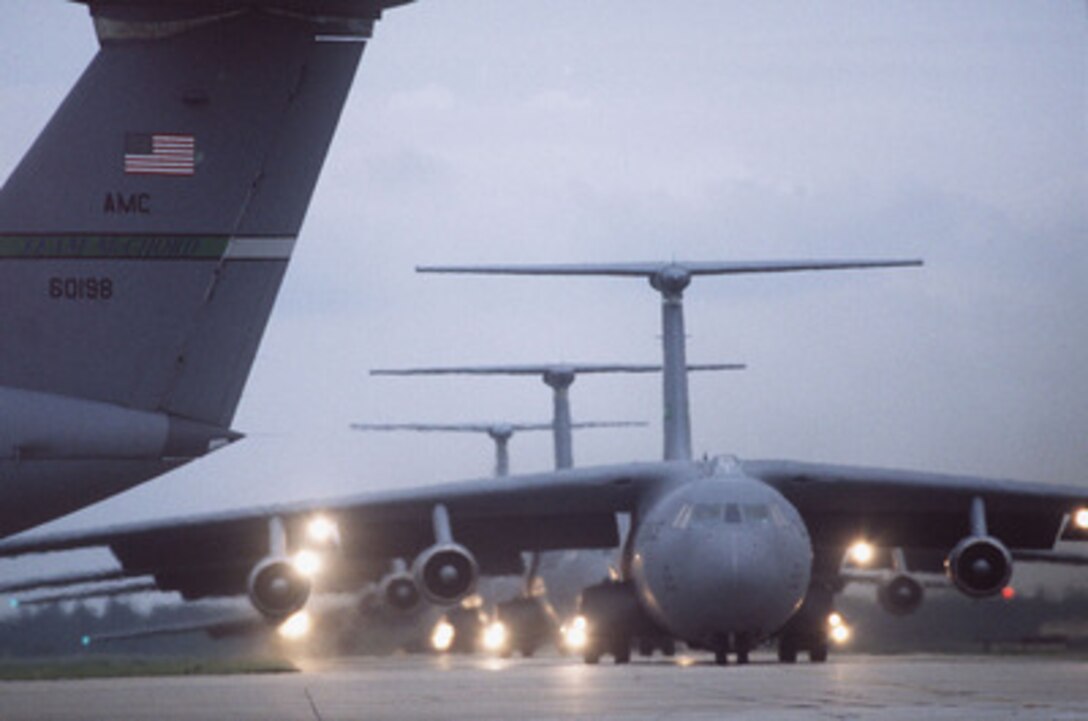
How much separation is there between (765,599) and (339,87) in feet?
45.6

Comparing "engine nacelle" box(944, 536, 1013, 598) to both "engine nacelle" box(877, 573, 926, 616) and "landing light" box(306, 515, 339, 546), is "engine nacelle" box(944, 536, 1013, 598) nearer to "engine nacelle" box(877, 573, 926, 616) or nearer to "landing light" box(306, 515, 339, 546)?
"engine nacelle" box(877, 573, 926, 616)

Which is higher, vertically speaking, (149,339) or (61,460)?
(149,339)

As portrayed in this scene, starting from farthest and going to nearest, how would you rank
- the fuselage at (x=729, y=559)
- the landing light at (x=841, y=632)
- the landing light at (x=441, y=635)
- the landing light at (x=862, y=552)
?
the landing light at (x=441, y=635) < the landing light at (x=841, y=632) < the landing light at (x=862, y=552) < the fuselage at (x=729, y=559)

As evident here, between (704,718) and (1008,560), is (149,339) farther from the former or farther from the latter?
(1008,560)

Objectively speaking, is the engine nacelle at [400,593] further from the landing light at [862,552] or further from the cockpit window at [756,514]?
the cockpit window at [756,514]

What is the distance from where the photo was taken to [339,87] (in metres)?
9.01

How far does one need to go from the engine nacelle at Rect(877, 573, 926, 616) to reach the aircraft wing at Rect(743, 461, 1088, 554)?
2.73m

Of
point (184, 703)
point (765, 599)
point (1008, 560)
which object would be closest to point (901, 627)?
point (1008, 560)

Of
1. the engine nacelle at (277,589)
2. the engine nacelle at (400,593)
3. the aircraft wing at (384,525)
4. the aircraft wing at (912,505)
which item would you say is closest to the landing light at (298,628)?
the engine nacelle at (400,593)

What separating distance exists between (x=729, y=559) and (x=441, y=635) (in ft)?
70.3

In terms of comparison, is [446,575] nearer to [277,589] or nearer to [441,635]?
[277,589]

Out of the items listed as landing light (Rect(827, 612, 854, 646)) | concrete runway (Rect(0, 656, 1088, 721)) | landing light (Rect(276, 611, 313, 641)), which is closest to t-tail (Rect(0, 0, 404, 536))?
concrete runway (Rect(0, 656, 1088, 721))

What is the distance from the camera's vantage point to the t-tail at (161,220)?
8.70 metres

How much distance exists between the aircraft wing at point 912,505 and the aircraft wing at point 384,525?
201cm
